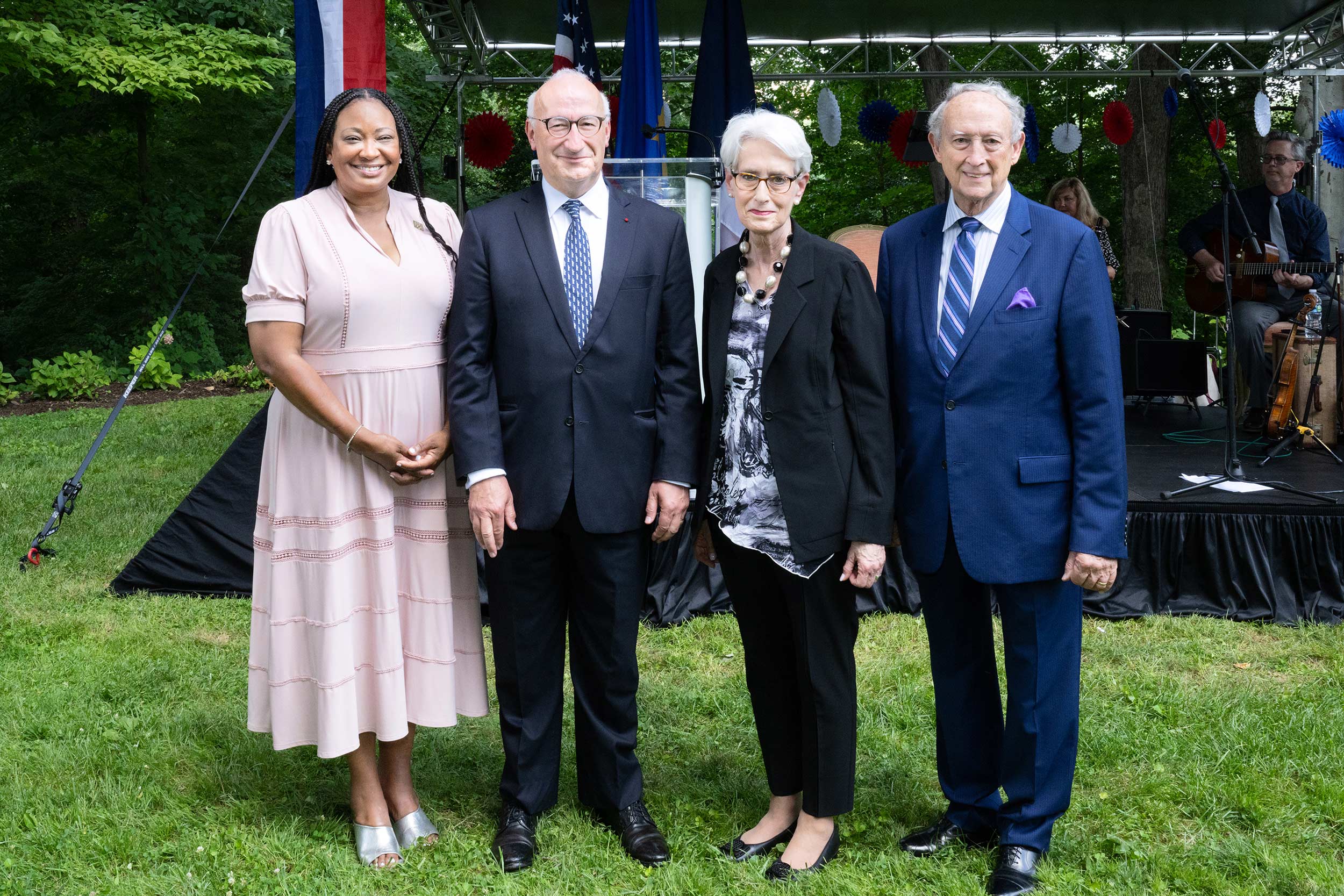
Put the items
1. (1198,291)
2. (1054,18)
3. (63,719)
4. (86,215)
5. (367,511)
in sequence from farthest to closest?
(86,215) < (1054,18) < (1198,291) < (63,719) < (367,511)

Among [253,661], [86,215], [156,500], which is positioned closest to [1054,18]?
[156,500]

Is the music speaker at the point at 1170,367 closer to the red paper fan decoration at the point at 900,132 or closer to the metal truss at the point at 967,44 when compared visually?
the metal truss at the point at 967,44

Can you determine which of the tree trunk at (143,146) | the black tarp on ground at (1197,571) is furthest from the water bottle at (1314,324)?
the tree trunk at (143,146)

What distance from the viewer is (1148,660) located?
395 cm

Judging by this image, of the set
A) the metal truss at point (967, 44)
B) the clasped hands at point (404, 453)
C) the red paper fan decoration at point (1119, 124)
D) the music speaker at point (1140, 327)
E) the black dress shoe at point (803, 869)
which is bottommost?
the black dress shoe at point (803, 869)

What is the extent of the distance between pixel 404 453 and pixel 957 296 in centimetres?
125

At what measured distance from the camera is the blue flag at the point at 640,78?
5.56 meters

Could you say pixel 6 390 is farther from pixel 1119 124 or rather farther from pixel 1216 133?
pixel 1216 133

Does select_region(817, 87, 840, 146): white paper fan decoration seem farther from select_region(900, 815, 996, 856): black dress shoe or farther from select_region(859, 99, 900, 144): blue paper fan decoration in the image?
select_region(900, 815, 996, 856): black dress shoe

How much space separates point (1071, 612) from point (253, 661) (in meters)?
1.88

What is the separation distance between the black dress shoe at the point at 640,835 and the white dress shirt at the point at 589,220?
84cm

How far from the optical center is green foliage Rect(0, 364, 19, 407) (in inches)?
440

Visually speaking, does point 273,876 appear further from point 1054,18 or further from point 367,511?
point 1054,18

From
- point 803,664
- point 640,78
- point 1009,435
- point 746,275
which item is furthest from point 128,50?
point 1009,435
